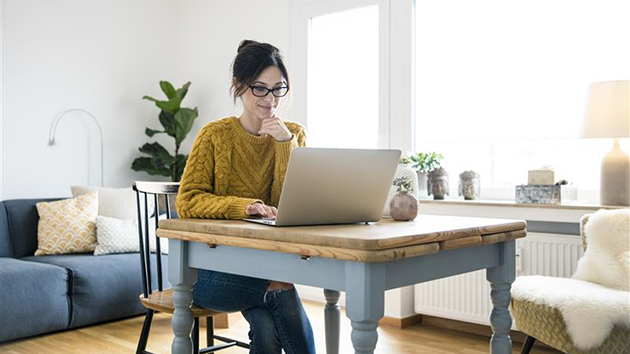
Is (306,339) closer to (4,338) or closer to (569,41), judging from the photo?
(4,338)

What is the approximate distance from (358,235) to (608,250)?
1.54 meters

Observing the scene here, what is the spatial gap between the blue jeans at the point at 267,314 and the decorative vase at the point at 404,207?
1.36 ft

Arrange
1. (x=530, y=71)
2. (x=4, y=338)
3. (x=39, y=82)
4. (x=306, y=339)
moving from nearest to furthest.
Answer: (x=306, y=339) < (x=4, y=338) < (x=530, y=71) < (x=39, y=82)

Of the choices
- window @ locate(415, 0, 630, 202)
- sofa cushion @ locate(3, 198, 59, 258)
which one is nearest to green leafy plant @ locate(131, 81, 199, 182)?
sofa cushion @ locate(3, 198, 59, 258)

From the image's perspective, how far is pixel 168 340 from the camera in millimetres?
3297

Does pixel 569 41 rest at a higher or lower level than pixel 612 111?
higher

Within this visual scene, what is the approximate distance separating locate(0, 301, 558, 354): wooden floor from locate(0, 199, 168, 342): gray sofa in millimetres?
75

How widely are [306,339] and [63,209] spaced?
8.13 feet

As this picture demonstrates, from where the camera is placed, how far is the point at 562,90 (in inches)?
130

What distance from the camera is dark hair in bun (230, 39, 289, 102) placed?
2018 mm

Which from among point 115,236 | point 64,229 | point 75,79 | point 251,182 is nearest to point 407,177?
point 251,182

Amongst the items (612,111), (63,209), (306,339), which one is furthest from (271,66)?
(63,209)

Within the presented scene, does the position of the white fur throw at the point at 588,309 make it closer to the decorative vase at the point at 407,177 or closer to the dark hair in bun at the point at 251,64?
the decorative vase at the point at 407,177

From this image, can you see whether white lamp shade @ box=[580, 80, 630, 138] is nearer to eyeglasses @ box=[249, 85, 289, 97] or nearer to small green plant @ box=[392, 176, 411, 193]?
small green plant @ box=[392, 176, 411, 193]
